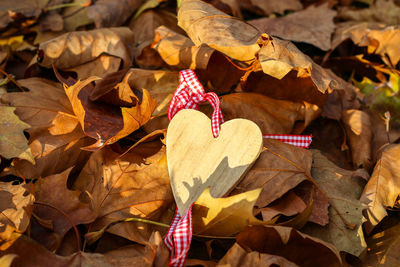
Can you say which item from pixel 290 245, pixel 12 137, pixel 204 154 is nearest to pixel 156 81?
pixel 204 154

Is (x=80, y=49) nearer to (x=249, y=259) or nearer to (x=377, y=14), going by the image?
(x=249, y=259)

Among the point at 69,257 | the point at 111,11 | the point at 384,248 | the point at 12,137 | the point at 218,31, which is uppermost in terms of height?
the point at 218,31

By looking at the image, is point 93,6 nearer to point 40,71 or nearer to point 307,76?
point 40,71

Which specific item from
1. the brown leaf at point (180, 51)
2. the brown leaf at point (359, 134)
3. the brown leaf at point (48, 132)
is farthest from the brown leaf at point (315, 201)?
the brown leaf at point (48, 132)

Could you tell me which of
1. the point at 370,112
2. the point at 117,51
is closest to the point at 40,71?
the point at 117,51

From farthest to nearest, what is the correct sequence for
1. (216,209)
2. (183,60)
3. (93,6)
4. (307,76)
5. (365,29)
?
(93,6) → (365,29) → (183,60) → (307,76) → (216,209)

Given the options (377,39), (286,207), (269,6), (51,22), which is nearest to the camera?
(286,207)

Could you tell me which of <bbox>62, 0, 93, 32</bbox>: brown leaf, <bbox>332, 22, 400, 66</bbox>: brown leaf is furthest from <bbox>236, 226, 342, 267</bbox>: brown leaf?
<bbox>62, 0, 93, 32</bbox>: brown leaf
